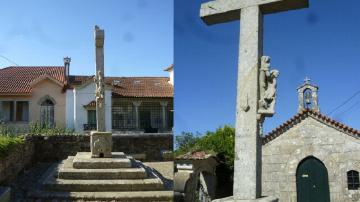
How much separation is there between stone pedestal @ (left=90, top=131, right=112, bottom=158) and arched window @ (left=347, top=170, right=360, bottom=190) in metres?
8.08

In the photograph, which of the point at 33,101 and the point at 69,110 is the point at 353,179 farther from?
the point at 33,101

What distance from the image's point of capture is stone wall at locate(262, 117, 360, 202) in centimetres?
1466

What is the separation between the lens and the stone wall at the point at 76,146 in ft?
51.1

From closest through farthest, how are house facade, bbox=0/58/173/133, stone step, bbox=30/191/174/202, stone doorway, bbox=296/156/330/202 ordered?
stone step, bbox=30/191/174/202
stone doorway, bbox=296/156/330/202
house facade, bbox=0/58/173/133

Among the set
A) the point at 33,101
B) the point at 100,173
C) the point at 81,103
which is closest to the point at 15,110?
the point at 33,101

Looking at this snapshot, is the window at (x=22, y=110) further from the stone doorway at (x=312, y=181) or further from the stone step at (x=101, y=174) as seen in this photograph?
the stone step at (x=101, y=174)

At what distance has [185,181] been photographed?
6.62 metres

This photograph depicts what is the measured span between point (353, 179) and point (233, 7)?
11191 mm

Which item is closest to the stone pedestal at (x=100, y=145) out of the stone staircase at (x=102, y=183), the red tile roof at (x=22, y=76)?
the stone staircase at (x=102, y=183)

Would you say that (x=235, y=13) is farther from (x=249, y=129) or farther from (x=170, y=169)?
(x=170, y=169)

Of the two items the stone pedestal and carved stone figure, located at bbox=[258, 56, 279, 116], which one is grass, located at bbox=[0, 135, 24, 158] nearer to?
the stone pedestal

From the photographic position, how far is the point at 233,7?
5.39 meters

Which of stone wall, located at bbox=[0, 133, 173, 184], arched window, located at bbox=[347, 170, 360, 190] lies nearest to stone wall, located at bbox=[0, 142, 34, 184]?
stone wall, located at bbox=[0, 133, 173, 184]

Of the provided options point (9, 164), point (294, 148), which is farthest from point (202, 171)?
point (9, 164)
